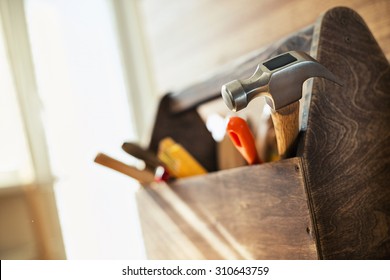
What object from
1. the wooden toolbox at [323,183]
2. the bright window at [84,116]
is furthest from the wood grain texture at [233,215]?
the bright window at [84,116]

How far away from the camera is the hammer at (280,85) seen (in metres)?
0.36

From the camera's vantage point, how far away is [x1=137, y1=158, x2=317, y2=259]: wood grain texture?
0.40 meters

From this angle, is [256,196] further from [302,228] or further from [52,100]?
[52,100]

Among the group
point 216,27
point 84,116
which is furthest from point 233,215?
point 84,116

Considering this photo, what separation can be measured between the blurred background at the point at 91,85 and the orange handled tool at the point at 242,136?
0.23m

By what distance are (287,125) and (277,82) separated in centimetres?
5

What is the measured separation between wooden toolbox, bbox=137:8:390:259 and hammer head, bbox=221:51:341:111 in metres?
0.05

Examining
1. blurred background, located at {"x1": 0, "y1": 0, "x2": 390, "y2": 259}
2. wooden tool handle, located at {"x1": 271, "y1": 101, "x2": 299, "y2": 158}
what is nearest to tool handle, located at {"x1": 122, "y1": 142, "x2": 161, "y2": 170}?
blurred background, located at {"x1": 0, "y1": 0, "x2": 390, "y2": 259}

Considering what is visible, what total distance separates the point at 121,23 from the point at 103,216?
1.91 ft

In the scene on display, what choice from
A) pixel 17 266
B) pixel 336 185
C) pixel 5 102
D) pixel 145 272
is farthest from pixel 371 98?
pixel 5 102

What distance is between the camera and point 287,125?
0.40 m

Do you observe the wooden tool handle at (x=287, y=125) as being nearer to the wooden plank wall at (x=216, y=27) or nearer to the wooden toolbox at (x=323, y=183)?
the wooden toolbox at (x=323, y=183)

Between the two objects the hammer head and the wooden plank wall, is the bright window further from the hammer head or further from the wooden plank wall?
the hammer head

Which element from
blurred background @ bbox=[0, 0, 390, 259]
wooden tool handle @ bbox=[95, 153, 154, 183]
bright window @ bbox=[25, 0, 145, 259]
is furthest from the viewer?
bright window @ bbox=[25, 0, 145, 259]
